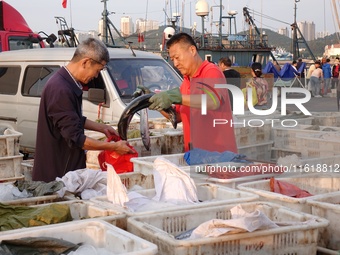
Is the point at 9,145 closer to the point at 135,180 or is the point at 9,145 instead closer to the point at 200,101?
the point at 135,180

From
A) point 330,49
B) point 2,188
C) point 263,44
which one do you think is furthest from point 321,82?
point 330,49

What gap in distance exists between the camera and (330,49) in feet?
404

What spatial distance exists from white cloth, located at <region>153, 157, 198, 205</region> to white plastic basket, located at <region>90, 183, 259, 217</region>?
9 cm

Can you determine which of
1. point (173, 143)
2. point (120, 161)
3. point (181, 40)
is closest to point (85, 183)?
point (120, 161)

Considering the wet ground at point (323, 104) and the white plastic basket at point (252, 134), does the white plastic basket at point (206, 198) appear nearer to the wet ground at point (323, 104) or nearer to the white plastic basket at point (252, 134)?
the white plastic basket at point (252, 134)

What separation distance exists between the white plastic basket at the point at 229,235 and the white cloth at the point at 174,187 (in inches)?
14.8

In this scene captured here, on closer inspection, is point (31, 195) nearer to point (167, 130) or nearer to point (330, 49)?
point (167, 130)

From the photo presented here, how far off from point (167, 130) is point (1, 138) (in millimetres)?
2076

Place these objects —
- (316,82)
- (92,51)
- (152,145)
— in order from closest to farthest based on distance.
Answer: (92,51), (152,145), (316,82)

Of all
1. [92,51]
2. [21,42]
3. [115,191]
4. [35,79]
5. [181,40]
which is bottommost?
[115,191]

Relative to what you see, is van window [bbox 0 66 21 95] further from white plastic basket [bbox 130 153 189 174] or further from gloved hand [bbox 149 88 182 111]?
gloved hand [bbox 149 88 182 111]

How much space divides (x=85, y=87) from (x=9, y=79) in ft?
7.20

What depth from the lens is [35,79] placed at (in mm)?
10469

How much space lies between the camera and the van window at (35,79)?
1021 cm
